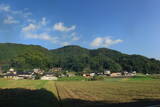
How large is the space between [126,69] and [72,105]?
564ft

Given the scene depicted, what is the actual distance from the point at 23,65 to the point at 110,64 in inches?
2626

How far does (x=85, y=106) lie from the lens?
16766 mm

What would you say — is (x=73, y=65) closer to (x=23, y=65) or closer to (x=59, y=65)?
(x=59, y=65)

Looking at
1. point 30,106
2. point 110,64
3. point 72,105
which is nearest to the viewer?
point 30,106

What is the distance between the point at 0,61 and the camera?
188 meters

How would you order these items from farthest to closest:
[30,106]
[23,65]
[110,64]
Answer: [110,64] < [23,65] < [30,106]

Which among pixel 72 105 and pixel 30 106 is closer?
pixel 30 106

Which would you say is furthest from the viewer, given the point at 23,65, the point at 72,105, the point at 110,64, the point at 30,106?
the point at 110,64

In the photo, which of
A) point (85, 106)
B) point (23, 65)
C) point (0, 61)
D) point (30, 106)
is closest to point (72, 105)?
point (85, 106)

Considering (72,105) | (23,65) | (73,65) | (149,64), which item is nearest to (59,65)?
(73,65)

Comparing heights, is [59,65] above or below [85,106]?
above

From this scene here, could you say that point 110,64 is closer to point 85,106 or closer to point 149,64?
point 149,64

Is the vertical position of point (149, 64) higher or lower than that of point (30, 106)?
higher

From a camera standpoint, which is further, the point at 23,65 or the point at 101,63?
the point at 101,63
